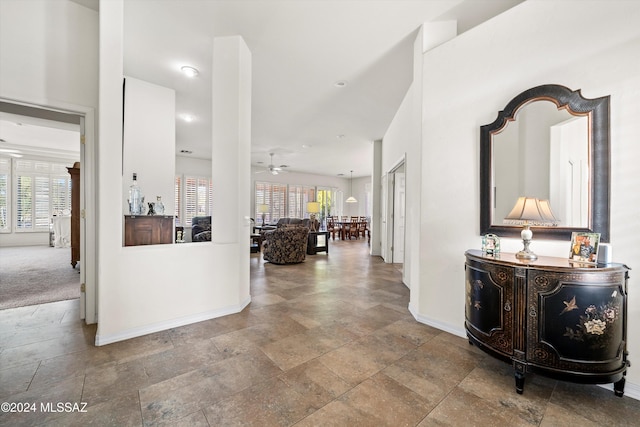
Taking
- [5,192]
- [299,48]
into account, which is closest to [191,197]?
[5,192]

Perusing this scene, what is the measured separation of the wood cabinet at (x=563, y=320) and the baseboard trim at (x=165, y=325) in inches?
102

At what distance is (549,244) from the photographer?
209 cm

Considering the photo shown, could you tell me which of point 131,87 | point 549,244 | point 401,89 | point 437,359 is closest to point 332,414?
point 437,359

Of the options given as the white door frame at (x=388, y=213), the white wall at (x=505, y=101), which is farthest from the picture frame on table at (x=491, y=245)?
the white door frame at (x=388, y=213)

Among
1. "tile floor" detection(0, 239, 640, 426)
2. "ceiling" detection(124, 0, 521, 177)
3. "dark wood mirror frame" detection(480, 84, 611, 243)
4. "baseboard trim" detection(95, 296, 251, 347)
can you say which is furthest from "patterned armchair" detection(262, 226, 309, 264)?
"dark wood mirror frame" detection(480, 84, 611, 243)

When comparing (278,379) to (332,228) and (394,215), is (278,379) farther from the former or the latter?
(332,228)

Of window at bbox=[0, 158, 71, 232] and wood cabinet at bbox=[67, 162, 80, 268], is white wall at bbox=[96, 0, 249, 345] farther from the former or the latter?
window at bbox=[0, 158, 71, 232]

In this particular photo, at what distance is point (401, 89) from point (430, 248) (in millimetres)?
2731

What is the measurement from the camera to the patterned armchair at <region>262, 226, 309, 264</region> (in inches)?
230

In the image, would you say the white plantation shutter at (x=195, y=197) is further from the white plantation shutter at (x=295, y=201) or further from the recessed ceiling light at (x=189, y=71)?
the recessed ceiling light at (x=189, y=71)

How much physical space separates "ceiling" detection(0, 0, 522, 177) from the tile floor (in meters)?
3.19

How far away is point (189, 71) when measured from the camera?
367cm

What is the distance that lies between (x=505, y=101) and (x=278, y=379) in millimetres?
2966

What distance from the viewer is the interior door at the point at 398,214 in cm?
591
